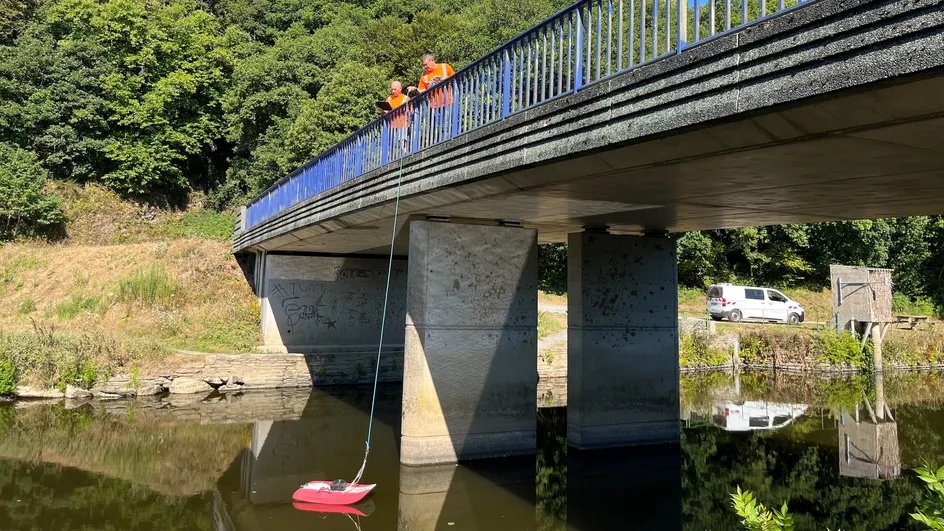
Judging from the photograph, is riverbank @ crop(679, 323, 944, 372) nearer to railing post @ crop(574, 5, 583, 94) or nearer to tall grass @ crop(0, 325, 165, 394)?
tall grass @ crop(0, 325, 165, 394)

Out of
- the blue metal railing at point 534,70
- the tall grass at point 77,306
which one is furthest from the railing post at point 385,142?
the tall grass at point 77,306

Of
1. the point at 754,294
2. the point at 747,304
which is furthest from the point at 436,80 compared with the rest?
the point at 754,294

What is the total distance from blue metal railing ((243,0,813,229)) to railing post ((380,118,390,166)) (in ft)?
0.05

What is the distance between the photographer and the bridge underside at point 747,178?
160 inches

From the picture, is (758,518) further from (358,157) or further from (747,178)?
(358,157)

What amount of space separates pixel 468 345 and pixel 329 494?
293 cm

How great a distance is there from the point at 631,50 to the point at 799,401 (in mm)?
14526

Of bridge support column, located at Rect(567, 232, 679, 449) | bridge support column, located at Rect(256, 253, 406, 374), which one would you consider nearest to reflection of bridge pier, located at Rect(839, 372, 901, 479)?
bridge support column, located at Rect(567, 232, 679, 449)

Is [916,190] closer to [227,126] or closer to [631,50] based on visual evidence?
[631,50]

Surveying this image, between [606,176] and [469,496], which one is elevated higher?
[606,176]

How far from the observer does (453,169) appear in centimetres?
759

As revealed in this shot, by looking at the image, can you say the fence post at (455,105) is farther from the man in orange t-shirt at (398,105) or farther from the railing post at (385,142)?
the railing post at (385,142)

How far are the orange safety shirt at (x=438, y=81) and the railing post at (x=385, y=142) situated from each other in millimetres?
883

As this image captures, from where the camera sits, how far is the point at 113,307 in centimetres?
1969
